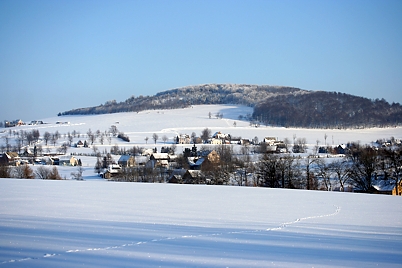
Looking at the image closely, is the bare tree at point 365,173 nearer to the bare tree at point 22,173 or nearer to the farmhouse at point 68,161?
the bare tree at point 22,173

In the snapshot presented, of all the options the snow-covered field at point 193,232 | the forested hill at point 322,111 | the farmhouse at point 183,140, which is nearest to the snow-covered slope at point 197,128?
the farmhouse at point 183,140

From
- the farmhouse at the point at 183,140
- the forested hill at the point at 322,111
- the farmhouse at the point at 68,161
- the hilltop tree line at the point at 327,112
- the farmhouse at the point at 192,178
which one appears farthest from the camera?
the forested hill at the point at 322,111

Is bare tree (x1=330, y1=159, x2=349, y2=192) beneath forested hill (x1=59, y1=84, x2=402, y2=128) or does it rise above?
beneath

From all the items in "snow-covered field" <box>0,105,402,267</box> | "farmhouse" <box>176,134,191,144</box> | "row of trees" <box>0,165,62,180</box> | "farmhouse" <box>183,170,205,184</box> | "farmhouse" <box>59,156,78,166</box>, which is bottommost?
"farmhouse" <box>59,156,78,166</box>

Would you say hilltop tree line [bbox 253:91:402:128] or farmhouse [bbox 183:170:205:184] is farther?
hilltop tree line [bbox 253:91:402:128]

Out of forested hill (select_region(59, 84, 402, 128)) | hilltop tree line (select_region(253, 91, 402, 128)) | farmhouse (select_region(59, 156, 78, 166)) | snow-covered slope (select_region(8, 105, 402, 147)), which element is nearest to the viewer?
farmhouse (select_region(59, 156, 78, 166))

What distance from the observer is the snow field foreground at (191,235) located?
17.9 feet

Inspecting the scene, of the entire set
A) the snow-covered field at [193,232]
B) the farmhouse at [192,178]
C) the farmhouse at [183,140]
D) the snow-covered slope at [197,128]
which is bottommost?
the farmhouse at [192,178]

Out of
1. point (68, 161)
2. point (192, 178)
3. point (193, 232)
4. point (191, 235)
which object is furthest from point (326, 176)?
point (68, 161)

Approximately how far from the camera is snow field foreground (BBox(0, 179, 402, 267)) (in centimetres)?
544

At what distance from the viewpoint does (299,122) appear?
13712cm

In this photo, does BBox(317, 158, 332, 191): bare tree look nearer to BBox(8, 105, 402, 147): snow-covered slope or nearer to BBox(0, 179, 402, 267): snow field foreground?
BBox(0, 179, 402, 267): snow field foreground

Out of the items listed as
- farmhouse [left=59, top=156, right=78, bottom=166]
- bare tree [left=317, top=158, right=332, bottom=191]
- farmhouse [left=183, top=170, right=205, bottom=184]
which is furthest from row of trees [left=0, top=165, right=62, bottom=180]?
farmhouse [left=59, top=156, right=78, bottom=166]

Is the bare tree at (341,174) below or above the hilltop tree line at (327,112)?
below
